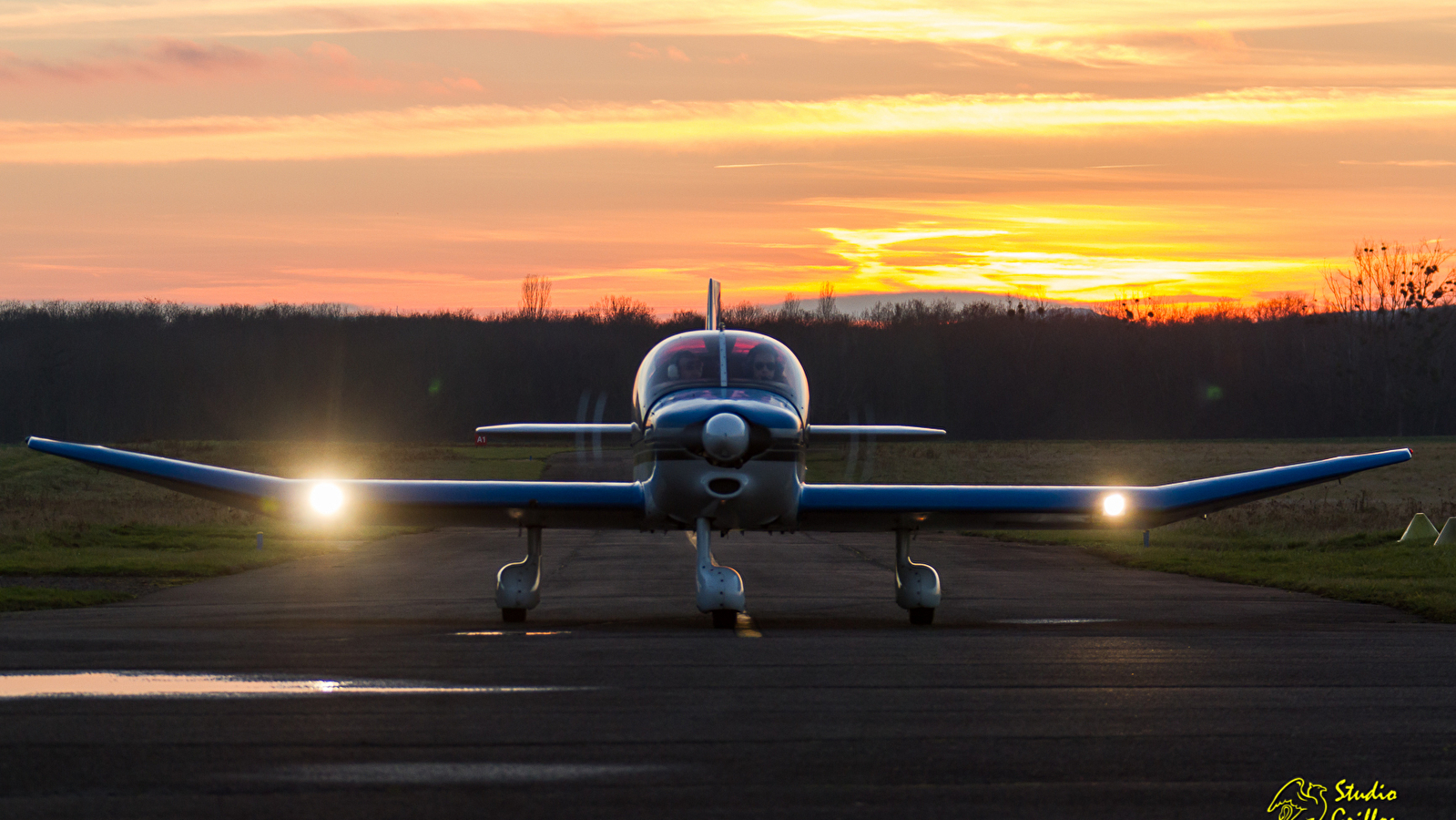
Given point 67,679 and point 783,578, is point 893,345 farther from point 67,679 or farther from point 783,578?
point 67,679

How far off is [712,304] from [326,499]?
6.09 m

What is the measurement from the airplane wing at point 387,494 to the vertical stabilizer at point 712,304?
410 centimetres

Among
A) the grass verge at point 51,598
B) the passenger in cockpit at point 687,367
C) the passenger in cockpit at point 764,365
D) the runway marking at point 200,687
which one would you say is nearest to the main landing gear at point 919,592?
the passenger in cockpit at point 764,365

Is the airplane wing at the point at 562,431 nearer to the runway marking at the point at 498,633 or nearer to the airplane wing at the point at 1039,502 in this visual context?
the airplane wing at the point at 1039,502

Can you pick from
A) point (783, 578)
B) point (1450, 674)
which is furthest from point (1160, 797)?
Answer: point (783, 578)

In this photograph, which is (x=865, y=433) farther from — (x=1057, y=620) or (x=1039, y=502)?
(x=1057, y=620)

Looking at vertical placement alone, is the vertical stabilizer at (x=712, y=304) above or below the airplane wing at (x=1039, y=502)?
above

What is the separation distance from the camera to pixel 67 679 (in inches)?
369

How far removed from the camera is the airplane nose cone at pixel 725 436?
42.2ft

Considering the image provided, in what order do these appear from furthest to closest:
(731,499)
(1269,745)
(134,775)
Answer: (731,499), (1269,745), (134,775)

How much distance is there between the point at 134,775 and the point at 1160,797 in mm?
4417

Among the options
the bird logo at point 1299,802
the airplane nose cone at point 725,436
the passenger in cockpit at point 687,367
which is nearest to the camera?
the bird logo at point 1299,802

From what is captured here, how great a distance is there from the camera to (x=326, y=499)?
1433 centimetres

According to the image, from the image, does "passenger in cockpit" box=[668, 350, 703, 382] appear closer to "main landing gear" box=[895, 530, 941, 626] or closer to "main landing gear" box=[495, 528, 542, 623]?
"main landing gear" box=[495, 528, 542, 623]
